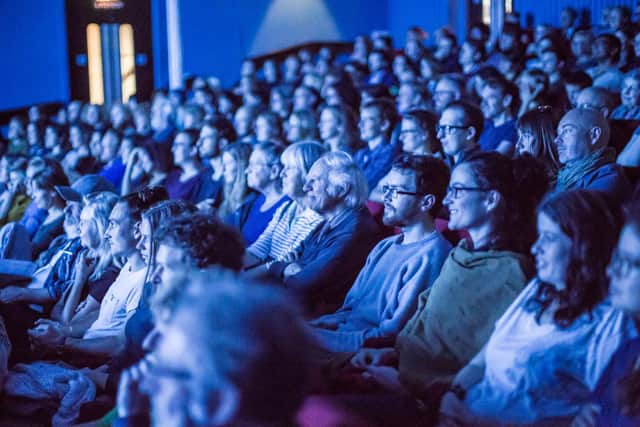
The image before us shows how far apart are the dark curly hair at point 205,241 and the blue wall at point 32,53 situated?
31.1ft

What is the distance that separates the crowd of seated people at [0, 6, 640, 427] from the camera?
3.86ft

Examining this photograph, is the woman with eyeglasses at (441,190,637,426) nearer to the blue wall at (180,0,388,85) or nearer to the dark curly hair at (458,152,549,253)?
the dark curly hair at (458,152,549,253)

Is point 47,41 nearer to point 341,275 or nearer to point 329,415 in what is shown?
point 341,275

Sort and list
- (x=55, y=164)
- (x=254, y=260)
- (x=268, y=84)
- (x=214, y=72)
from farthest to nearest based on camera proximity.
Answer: (x=214, y=72), (x=268, y=84), (x=55, y=164), (x=254, y=260)

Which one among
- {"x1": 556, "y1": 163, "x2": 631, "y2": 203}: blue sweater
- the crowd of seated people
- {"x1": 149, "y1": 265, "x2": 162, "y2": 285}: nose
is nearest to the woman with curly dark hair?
the crowd of seated people

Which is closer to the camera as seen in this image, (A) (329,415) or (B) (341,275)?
(A) (329,415)

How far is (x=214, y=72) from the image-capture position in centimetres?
1152

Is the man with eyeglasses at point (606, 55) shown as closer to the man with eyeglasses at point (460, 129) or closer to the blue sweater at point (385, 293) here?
the man with eyeglasses at point (460, 129)

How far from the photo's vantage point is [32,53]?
10.8m

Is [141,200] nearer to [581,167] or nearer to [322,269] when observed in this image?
[322,269]

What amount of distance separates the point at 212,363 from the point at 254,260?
2413 millimetres

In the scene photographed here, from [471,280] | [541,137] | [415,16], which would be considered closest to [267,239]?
[541,137]

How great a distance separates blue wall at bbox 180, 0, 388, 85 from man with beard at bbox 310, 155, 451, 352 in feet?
29.7

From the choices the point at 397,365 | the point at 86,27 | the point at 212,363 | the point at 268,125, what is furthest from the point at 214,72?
the point at 212,363
